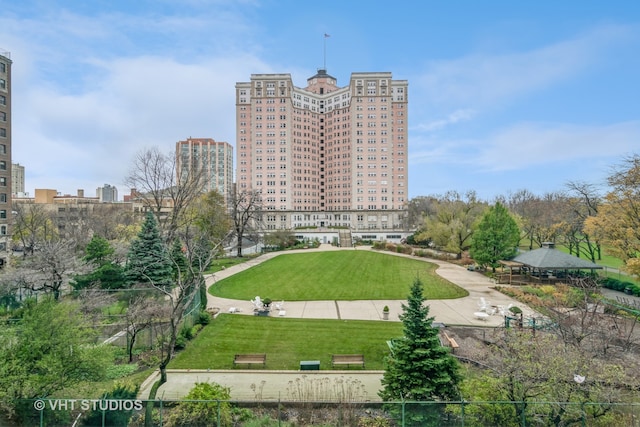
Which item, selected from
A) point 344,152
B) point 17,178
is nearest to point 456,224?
Result: point 344,152

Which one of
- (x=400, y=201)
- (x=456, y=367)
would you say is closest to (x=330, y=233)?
(x=400, y=201)

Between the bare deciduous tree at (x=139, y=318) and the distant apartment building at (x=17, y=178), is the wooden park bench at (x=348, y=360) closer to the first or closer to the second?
the bare deciduous tree at (x=139, y=318)

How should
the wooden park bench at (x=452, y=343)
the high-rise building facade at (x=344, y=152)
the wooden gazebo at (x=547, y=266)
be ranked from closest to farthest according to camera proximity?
1. the wooden park bench at (x=452, y=343)
2. the wooden gazebo at (x=547, y=266)
3. the high-rise building facade at (x=344, y=152)

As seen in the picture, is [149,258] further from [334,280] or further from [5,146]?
[5,146]

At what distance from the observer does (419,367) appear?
11.0 meters

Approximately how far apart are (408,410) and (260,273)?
30.6 meters

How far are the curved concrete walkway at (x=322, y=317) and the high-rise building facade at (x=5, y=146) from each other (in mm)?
36373

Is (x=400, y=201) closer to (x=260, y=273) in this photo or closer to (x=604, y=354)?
(x=260, y=273)

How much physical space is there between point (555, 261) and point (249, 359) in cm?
3204

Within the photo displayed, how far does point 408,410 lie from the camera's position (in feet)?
33.9

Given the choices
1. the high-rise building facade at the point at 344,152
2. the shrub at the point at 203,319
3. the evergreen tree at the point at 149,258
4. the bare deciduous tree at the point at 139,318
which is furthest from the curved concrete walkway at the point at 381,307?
the high-rise building facade at the point at 344,152

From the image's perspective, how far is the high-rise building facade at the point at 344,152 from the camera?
9219cm

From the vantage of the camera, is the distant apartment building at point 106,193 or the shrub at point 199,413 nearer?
the shrub at point 199,413

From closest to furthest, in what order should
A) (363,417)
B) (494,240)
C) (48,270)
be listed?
(363,417) → (48,270) → (494,240)
